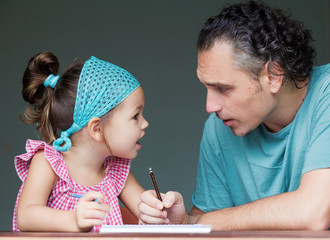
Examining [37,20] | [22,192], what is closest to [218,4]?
[37,20]

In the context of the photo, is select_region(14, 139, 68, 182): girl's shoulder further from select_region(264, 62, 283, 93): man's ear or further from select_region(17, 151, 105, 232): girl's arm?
select_region(264, 62, 283, 93): man's ear

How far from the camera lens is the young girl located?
1912 mm

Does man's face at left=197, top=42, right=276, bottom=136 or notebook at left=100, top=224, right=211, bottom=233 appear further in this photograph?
man's face at left=197, top=42, right=276, bottom=136

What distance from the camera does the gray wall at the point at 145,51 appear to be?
409 centimetres

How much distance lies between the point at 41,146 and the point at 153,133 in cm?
223

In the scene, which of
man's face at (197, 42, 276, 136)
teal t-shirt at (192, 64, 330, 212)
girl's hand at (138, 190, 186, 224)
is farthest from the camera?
man's face at (197, 42, 276, 136)

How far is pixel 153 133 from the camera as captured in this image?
13.5 ft

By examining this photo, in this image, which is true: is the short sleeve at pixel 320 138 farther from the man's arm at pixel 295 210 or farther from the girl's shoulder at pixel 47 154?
the girl's shoulder at pixel 47 154

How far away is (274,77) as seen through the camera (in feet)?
6.82

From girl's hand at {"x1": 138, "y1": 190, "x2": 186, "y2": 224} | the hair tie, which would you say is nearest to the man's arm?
girl's hand at {"x1": 138, "y1": 190, "x2": 186, "y2": 224}

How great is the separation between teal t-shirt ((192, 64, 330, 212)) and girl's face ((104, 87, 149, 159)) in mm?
429

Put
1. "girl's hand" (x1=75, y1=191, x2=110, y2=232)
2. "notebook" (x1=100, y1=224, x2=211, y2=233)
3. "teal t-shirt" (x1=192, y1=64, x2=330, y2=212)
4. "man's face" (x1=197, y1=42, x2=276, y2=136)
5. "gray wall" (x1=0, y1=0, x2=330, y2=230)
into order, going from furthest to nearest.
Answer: "gray wall" (x1=0, y1=0, x2=330, y2=230)
"man's face" (x1=197, y1=42, x2=276, y2=136)
"teal t-shirt" (x1=192, y1=64, x2=330, y2=212)
"girl's hand" (x1=75, y1=191, x2=110, y2=232)
"notebook" (x1=100, y1=224, x2=211, y2=233)

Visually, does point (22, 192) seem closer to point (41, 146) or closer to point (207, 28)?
→ point (41, 146)

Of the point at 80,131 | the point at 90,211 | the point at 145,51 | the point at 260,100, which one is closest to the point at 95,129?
the point at 80,131
